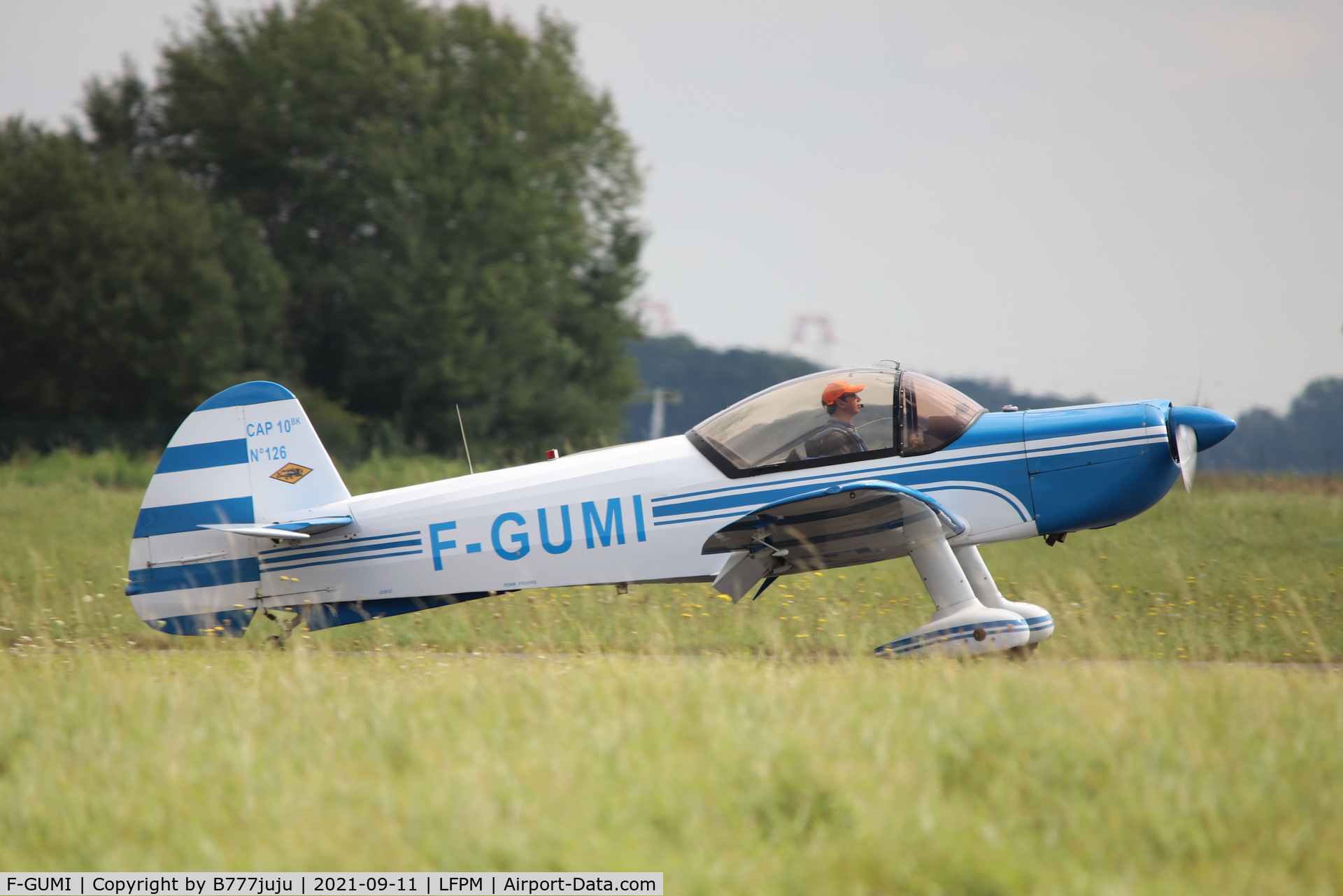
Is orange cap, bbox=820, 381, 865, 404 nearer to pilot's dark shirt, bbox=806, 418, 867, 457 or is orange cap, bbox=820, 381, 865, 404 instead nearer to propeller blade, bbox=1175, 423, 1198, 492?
pilot's dark shirt, bbox=806, 418, 867, 457

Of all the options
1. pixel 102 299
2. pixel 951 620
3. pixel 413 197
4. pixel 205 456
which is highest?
pixel 413 197

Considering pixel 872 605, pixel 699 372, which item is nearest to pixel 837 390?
pixel 872 605

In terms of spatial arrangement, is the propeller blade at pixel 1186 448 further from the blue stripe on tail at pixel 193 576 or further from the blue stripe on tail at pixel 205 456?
the blue stripe on tail at pixel 205 456

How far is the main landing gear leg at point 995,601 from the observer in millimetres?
6016

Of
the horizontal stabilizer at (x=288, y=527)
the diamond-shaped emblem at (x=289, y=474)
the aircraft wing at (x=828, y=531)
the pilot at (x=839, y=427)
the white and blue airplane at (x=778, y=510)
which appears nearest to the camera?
the aircraft wing at (x=828, y=531)

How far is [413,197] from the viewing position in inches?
1069

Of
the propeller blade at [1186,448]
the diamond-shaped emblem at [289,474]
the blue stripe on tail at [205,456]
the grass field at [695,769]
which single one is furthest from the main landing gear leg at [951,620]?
the blue stripe on tail at [205,456]

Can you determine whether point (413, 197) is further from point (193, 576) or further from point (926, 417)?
point (926, 417)

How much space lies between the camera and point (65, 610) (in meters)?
8.36

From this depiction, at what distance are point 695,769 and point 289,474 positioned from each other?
4512 mm
